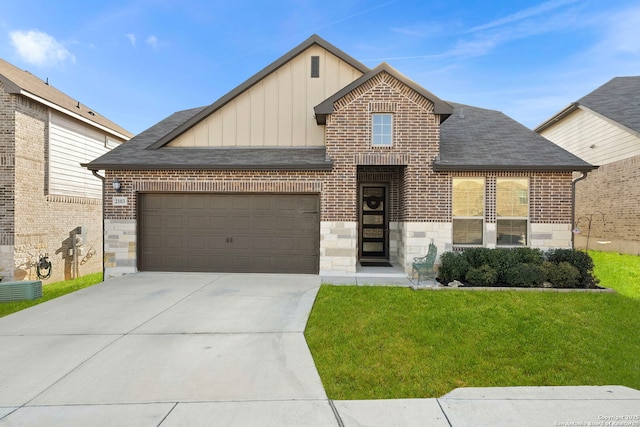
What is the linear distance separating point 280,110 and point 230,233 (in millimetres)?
4286

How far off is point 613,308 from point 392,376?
19.2ft

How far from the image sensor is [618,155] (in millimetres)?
15578

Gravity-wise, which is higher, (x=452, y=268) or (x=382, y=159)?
(x=382, y=159)

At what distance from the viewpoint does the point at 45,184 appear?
13172 mm

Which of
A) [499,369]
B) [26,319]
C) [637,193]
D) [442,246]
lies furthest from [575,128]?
[26,319]

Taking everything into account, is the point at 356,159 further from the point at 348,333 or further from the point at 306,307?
the point at 348,333

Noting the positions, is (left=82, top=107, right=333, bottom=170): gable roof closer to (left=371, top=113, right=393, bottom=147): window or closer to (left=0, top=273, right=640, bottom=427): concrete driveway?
(left=371, top=113, right=393, bottom=147): window

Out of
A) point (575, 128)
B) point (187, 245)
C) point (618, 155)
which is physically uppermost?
point (575, 128)

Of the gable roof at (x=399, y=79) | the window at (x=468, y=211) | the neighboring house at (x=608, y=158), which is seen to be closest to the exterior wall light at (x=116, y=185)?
the gable roof at (x=399, y=79)

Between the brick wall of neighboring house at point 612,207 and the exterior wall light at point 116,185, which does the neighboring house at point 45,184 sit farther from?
the brick wall of neighboring house at point 612,207

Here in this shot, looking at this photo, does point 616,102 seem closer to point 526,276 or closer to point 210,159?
point 526,276

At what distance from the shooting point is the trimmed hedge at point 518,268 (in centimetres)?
848

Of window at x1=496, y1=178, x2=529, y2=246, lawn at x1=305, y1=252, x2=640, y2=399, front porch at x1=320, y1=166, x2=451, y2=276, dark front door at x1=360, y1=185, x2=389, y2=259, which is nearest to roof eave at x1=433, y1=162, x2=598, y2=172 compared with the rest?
window at x1=496, y1=178, x2=529, y2=246

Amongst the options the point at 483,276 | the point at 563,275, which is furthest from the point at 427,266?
the point at 563,275
